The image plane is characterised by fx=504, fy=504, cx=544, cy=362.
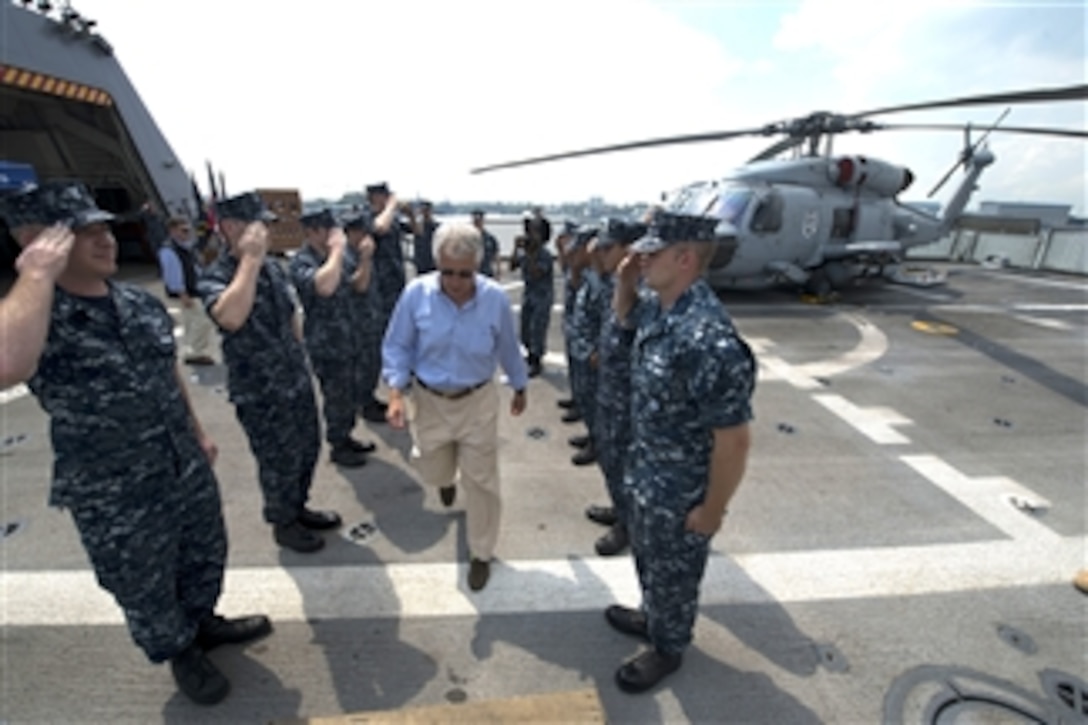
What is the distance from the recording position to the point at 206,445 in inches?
90.4

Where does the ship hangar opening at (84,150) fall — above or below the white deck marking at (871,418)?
above

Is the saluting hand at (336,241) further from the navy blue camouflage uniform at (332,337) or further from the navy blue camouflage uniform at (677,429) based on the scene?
the navy blue camouflage uniform at (677,429)

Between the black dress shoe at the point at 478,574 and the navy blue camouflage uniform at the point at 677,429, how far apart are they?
37.7 inches

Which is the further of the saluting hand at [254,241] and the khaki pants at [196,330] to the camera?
the khaki pants at [196,330]

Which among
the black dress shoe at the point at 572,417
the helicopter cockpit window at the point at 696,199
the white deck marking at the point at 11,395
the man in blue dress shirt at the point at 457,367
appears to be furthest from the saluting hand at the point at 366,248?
the helicopter cockpit window at the point at 696,199

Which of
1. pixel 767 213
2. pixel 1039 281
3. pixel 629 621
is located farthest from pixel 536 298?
pixel 1039 281

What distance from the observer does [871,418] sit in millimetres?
4973

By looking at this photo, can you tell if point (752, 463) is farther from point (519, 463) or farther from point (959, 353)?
point (959, 353)

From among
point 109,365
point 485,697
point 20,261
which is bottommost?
point 485,697

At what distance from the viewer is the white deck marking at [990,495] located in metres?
3.29

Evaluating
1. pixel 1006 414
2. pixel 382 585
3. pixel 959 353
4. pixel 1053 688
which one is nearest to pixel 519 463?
pixel 382 585

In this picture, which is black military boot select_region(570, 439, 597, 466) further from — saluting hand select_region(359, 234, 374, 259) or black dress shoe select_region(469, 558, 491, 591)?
saluting hand select_region(359, 234, 374, 259)

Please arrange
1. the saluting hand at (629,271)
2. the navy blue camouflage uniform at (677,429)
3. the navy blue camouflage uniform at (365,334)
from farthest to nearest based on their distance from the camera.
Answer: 1. the navy blue camouflage uniform at (365,334)
2. the saluting hand at (629,271)
3. the navy blue camouflage uniform at (677,429)

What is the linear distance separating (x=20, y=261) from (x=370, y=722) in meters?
1.87
